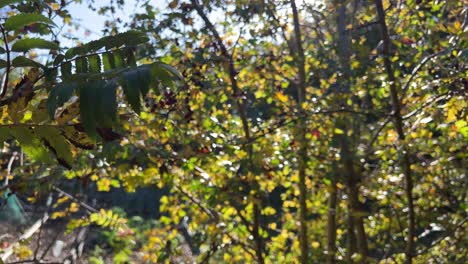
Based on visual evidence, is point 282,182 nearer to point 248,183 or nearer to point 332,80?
point 248,183

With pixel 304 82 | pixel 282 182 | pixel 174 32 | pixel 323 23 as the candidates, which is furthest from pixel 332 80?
pixel 174 32

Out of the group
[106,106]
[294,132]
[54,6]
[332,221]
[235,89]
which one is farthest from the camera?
[332,221]

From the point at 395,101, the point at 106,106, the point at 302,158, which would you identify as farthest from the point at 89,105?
the point at 302,158

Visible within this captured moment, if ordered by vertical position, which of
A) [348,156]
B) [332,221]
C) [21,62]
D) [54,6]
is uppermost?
[54,6]

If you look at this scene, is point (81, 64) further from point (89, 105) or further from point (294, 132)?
point (294, 132)

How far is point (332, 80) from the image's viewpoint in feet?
10.7

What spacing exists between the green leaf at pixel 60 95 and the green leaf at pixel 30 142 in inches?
8.0

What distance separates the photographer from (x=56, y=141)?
36.0 inches

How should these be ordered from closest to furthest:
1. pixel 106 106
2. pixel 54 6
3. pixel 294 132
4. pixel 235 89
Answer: pixel 106 106 → pixel 54 6 → pixel 294 132 → pixel 235 89

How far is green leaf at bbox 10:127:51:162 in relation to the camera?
897 millimetres

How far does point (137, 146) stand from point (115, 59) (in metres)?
Answer: 1.50

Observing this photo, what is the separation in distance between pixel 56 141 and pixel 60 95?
0.77 feet

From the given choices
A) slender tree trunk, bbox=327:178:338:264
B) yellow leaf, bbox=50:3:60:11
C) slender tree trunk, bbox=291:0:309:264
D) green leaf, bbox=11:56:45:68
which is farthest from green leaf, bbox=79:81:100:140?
slender tree trunk, bbox=327:178:338:264

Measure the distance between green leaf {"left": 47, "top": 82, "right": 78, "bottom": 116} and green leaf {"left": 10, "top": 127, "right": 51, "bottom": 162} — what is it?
0.20m
